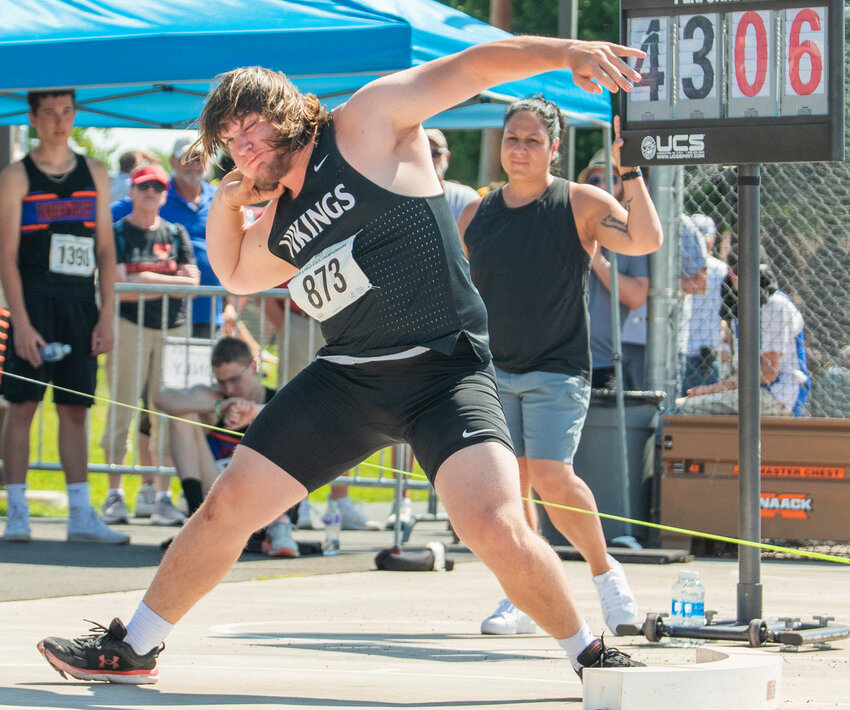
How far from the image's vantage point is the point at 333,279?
438 cm

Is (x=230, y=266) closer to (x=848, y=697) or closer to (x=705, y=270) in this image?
(x=848, y=697)

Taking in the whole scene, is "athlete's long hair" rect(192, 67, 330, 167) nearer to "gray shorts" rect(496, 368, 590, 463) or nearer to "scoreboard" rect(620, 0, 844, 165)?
"scoreboard" rect(620, 0, 844, 165)

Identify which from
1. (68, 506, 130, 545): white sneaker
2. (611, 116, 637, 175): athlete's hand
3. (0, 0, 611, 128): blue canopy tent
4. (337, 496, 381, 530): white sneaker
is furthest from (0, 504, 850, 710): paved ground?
(0, 0, 611, 128): blue canopy tent

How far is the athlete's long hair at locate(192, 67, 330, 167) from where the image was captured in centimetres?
425

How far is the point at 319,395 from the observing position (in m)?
4.49

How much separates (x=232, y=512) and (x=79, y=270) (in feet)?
15.6

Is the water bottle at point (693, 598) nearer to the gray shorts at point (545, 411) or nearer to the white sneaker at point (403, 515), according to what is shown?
the gray shorts at point (545, 411)

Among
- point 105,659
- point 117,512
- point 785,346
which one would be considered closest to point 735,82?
point 105,659

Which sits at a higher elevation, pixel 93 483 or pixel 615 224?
pixel 615 224

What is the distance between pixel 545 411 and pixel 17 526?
4.09m

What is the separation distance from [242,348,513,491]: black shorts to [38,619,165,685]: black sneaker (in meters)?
0.74

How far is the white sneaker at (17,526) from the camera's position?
877cm

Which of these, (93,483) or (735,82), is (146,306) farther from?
(735,82)

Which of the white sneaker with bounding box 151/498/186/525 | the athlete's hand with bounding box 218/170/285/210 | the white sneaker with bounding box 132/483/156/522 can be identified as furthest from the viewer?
the white sneaker with bounding box 132/483/156/522
